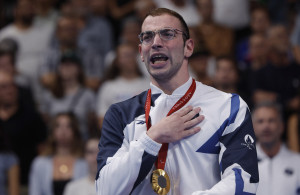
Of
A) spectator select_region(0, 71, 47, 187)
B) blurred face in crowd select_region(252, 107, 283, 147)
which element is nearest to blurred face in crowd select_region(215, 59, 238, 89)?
blurred face in crowd select_region(252, 107, 283, 147)

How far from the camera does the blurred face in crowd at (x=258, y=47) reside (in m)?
7.76

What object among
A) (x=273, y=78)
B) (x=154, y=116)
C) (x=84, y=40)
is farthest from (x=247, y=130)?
(x=84, y=40)

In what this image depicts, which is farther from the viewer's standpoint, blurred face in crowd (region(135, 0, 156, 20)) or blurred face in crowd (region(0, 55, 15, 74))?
blurred face in crowd (region(135, 0, 156, 20))

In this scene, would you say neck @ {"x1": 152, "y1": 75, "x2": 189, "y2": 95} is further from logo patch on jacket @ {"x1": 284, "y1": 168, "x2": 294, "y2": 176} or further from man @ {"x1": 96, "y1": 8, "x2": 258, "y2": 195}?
logo patch on jacket @ {"x1": 284, "y1": 168, "x2": 294, "y2": 176}

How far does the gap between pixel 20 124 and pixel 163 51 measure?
4579 mm

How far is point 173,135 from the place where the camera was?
3117 mm

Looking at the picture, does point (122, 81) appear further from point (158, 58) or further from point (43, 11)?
point (158, 58)

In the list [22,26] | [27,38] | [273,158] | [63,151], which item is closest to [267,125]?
[273,158]

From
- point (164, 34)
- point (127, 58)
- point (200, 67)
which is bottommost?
point (164, 34)

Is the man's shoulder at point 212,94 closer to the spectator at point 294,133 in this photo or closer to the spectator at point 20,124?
the spectator at point 294,133

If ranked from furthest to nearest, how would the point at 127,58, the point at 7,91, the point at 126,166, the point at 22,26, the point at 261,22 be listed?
the point at 22,26 < the point at 261,22 < the point at 127,58 < the point at 7,91 < the point at 126,166

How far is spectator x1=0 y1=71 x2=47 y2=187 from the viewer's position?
745cm

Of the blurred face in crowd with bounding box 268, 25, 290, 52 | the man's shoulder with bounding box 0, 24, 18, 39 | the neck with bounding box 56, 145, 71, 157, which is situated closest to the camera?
the neck with bounding box 56, 145, 71, 157

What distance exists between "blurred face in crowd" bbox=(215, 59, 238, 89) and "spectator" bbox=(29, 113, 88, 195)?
5.86 ft
